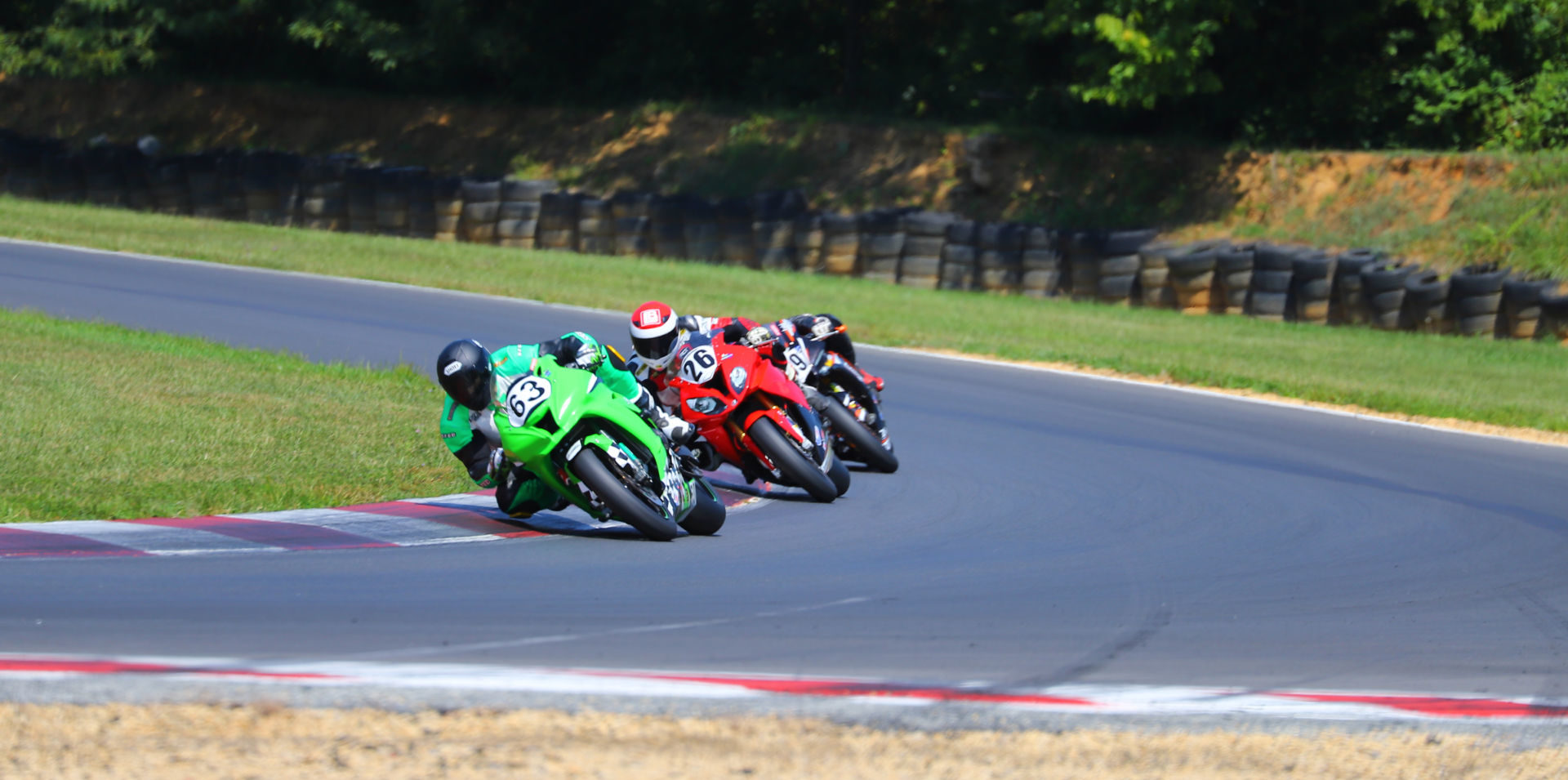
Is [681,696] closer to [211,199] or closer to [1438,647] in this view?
[1438,647]

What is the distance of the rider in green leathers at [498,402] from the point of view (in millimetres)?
6973

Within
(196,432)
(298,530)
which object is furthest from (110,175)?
(298,530)

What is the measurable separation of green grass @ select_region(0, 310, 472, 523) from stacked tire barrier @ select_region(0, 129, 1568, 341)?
448 inches

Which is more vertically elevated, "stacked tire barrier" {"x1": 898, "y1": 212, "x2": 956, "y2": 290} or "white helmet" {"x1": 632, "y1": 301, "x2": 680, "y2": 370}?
"white helmet" {"x1": 632, "y1": 301, "x2": 680, "y2": 370}

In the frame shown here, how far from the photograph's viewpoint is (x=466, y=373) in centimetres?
692

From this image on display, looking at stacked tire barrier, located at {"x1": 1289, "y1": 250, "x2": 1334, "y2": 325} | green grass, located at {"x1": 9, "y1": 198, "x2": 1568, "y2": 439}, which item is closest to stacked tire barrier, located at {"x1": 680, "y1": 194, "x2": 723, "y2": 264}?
green grass, located at {"x1": 9, "y1": 198, "x2": 1568, "y2": 439}

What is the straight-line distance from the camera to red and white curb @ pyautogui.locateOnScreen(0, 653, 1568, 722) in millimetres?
4328

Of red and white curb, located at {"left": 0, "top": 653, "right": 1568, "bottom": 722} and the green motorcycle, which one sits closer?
red and white curb, located at {"left": 0, "top": 653, "right": 1568, "bottom": 722}

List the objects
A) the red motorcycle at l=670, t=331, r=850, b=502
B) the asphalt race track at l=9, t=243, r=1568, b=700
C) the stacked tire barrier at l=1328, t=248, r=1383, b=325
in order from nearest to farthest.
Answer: the asphalt race track at l=9, t=243, r=1568, b=700 → the red motorcycle at l=670, t=331, r=850, b=502 → the stacked tire barrier at l=1328, t=248, r=1383, b=325

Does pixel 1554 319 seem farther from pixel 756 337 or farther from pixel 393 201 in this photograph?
pixel 393 201

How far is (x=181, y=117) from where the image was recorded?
33.4 meters

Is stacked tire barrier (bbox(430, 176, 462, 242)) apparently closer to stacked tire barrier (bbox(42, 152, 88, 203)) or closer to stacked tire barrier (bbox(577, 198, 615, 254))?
stacked tire barrier (bbox(577, 198, 615, 254))

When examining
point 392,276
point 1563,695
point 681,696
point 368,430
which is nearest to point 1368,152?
point 392,276

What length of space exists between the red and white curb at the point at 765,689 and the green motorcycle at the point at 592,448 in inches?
89.9
